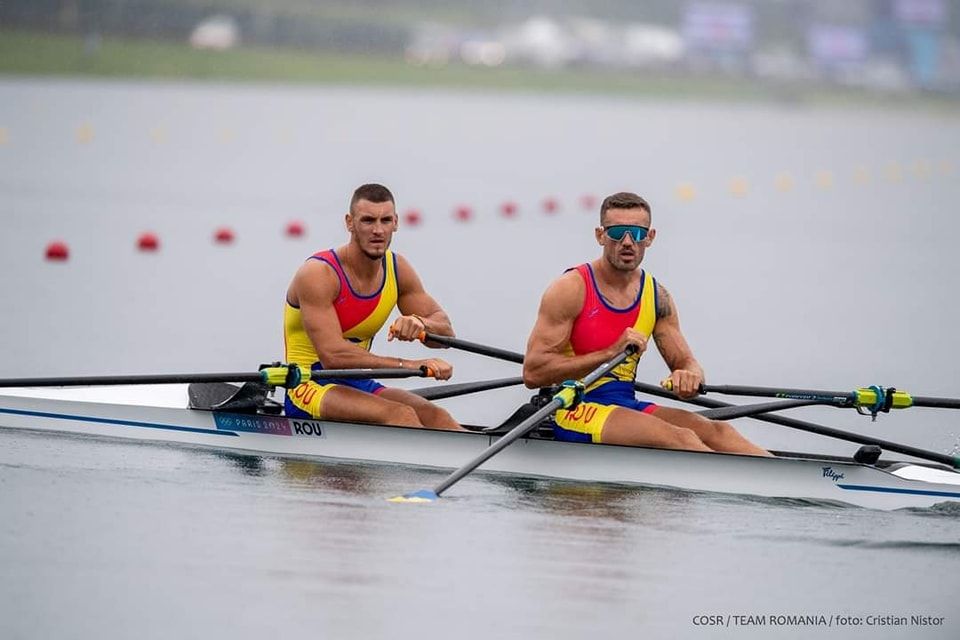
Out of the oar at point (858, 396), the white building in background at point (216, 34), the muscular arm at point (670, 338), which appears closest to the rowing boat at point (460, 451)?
the oar at point (858, 396)

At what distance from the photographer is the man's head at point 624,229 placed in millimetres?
9266

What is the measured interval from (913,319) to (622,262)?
879cm

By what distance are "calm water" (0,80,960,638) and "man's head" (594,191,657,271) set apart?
1.21m

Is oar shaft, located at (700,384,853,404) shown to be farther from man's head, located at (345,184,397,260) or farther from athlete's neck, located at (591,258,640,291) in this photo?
man's head, located at (345,184,397,260)

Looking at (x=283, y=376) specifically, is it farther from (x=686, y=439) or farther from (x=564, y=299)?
(x=686, y=439)

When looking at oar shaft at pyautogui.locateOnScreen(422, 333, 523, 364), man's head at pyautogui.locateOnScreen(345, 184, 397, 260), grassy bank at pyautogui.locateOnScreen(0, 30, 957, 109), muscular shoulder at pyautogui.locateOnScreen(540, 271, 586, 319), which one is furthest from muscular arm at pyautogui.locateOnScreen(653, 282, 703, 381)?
grassy bank at pyautogui.locateOnScreen(0, 30, 957, 109)

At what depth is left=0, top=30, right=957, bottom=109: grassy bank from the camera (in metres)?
57.7

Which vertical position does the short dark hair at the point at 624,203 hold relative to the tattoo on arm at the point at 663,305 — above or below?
above

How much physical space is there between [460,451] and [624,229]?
4.86 ft

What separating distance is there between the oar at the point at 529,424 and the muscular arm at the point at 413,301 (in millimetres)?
1067

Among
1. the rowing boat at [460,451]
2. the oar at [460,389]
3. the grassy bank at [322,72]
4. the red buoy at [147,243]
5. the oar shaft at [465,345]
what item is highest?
the grassy bank at [322,72]

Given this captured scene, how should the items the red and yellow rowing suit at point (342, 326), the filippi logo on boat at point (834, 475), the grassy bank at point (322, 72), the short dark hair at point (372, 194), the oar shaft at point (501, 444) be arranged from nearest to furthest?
the oar shaft at point (501, 444), the filippi logo on boat at point (834, 475), the short dark hair at point (372, 194), the red and yellow rowing suit at point (342, 326), the grassy bank at point (322, 72)

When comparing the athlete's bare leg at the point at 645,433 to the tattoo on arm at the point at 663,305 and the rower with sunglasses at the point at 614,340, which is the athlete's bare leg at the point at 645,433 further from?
the tattoo on arm at the point at 663,305

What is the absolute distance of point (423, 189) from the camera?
28828 mm
